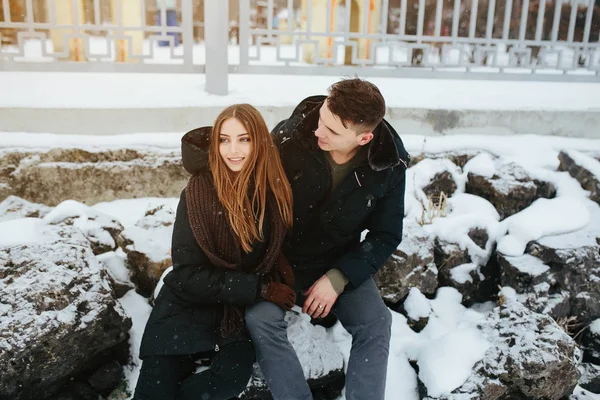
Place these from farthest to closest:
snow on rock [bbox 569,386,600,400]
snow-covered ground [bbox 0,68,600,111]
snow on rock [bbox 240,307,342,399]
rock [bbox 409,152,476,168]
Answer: rock [bbox 409,152,476,168]
snow-covered ground [bbox 0,68,600,111]
snow on rock [bbox 569,386,600,400]
snow on rock [bbox 240,307,342,399]

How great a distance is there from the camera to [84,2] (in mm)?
9648

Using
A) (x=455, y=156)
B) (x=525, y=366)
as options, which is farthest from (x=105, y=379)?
(x=455, y=156)

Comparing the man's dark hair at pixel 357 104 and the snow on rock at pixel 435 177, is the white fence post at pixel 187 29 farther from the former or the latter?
the man's dark hair at pixel 357 104

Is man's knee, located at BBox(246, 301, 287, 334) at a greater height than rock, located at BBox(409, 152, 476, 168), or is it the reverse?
rock, located at BBox(409, 152, 476, 168)

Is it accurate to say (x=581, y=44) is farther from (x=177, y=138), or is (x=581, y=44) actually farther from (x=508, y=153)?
(x=177, y=138)

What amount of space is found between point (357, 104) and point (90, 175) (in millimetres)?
2331

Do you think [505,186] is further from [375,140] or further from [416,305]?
[375,140]

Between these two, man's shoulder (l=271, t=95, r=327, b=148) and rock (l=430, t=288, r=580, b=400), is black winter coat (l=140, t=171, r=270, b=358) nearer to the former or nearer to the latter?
man's shoulder (l=271, t=95, r=327, b=148)

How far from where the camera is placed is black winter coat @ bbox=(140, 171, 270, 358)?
2357mm

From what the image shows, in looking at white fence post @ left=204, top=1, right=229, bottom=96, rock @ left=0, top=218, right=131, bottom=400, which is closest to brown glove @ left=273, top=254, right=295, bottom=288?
rock @ left=0, top=218, right=131, bottom=400

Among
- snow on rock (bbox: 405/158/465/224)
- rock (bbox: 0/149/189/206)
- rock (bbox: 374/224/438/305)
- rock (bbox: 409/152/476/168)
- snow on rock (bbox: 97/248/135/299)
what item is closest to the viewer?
snow on rock (bbox: 97/248/135/299)

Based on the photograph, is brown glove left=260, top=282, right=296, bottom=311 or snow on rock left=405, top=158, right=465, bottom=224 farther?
snow on rock left=405, top=158, right=465, bottom=224

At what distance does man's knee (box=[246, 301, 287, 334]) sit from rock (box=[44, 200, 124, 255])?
4.66 ft

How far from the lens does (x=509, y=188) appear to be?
164 inches
